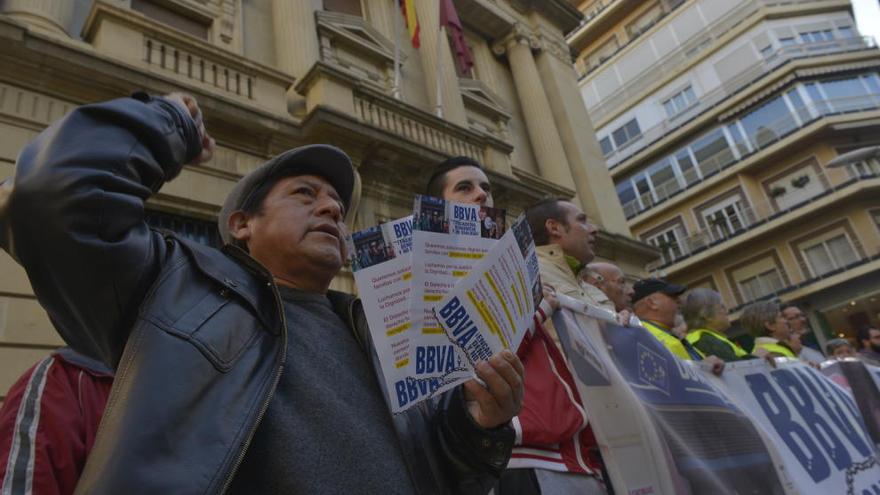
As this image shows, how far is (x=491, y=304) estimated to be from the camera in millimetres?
1244

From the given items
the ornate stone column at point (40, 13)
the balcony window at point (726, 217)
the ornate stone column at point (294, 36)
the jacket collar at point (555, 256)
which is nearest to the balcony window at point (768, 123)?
the balcony window at point (726, 217)

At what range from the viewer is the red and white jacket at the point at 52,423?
1.23m

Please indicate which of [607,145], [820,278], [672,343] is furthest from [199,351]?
[607,145]

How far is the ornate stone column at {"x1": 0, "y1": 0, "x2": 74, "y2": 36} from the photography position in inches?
225

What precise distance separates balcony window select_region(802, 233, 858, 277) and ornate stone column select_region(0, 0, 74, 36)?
87.0 ft

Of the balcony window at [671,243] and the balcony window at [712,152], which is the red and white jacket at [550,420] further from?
the balcony window at [712,152]

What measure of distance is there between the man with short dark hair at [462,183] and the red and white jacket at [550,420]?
0.70m

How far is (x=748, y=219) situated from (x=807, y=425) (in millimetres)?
24944

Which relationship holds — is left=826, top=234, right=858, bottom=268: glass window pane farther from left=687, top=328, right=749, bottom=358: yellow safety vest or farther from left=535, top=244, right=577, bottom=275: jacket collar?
left=535, top=244, right=577, bottom=275: jacket collar

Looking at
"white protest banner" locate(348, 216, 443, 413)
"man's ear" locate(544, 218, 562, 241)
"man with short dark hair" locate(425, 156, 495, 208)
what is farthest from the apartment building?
"white protest banner" locate(348, 216, 443, 413)

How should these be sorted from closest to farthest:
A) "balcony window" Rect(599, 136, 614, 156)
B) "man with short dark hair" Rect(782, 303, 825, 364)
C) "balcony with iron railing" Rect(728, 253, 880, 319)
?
1. "man with short dark hair" Rect(782, 303, 825, 364)
2. "balcony with iron railing" Rect(728, 253, 880, 319)
3. "balcony window" Rect(599, 136, 614, 156)

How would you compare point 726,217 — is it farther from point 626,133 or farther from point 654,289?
point 654,289

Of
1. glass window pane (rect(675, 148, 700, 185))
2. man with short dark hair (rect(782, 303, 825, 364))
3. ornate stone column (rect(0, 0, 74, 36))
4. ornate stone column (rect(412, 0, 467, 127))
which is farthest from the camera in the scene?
glass window pane (rect(675, 148, 700, 185))

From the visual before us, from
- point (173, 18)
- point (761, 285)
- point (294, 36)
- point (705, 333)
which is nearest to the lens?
point (705, 333)
